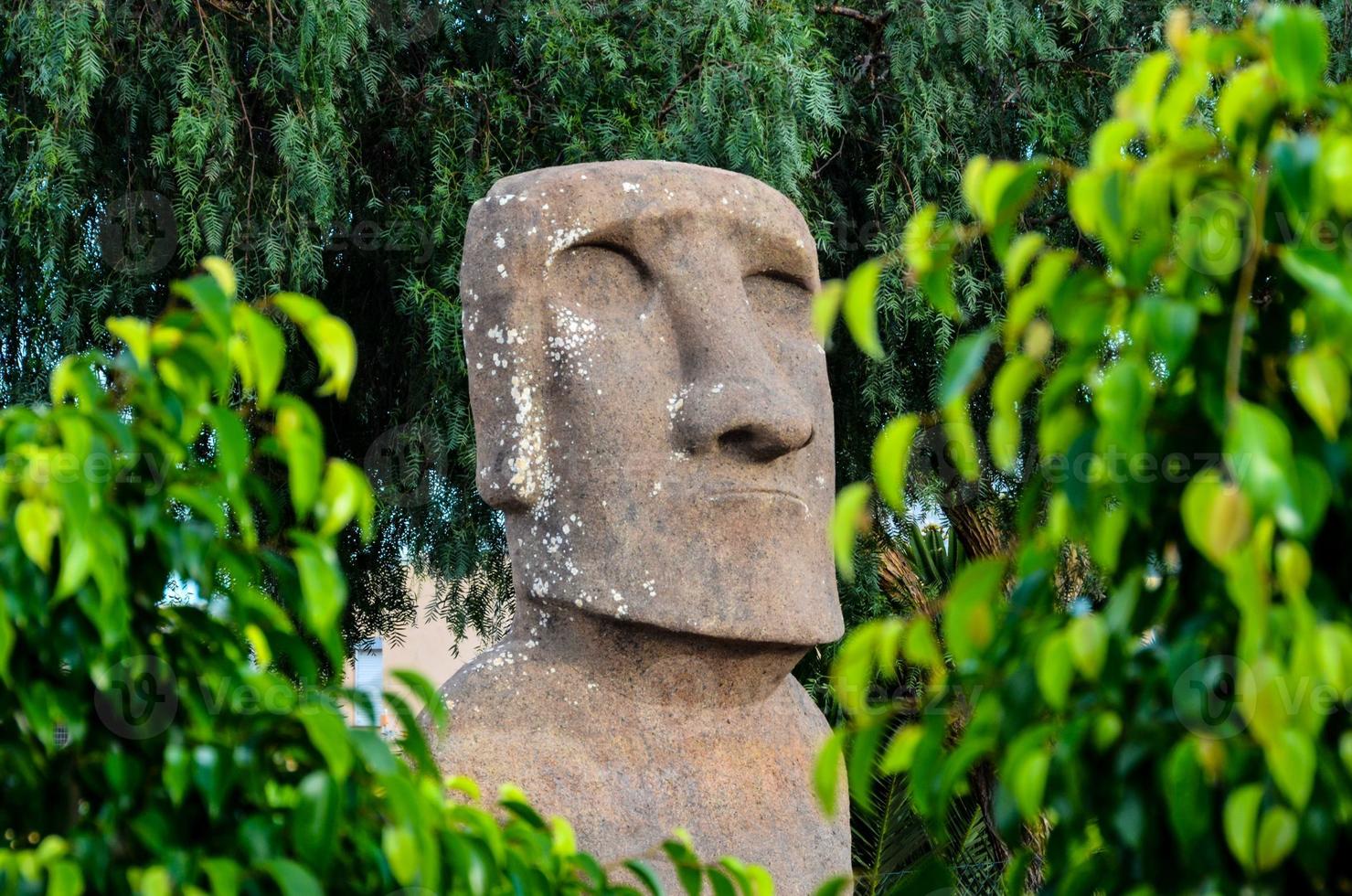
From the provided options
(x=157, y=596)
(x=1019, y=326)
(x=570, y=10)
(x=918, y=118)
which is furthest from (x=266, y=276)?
(x=1019, y=326)

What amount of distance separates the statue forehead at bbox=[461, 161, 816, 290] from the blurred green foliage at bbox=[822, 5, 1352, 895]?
1862 millimetres

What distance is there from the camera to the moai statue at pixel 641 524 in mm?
3096

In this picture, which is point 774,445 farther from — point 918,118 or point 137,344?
point 918,118

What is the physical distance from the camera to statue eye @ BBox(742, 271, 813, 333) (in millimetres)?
3420

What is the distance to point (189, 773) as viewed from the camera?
1.45 metres

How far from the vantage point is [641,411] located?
3150 millimetres

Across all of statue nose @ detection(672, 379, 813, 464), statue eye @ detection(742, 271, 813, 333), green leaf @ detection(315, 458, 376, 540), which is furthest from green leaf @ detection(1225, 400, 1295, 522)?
statue eye @ detection(742, 271, 813, 333)

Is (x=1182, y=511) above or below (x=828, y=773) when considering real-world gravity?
above

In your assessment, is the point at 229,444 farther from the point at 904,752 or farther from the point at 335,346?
the point at 904,752

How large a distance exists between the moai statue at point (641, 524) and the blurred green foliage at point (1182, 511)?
1711 millimetres

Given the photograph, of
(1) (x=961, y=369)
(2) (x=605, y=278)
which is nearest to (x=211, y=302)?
(1) (x=961, y=369)

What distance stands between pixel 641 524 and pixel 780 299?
60 cm

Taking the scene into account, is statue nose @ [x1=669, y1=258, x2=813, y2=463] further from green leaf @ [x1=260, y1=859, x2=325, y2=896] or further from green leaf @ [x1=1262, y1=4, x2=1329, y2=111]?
green leaf @ [x1=1262, y1=4, x2=1329, y2=111]

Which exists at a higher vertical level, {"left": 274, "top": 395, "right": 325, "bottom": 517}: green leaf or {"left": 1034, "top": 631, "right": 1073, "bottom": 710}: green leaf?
{"left": 274, "top": 395, "right": 325, "bottom": 517}: green leaf
